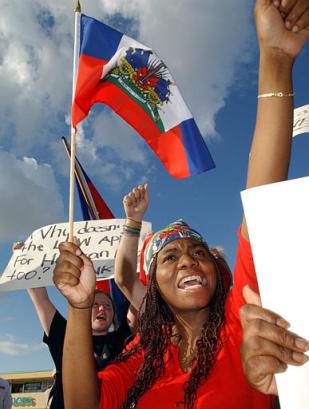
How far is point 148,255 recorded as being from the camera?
264 centimetres

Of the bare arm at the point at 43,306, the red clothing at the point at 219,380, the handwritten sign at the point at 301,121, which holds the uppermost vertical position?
the handwritten sign at the point at 301,121

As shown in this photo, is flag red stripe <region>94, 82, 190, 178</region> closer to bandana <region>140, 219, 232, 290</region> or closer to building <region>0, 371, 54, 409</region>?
bandana <region>140, 219, 232, 290</region>

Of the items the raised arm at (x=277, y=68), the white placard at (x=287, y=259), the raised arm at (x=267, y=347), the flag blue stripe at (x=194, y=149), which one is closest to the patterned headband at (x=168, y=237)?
the flag blue stripe at (x=194, y=149)

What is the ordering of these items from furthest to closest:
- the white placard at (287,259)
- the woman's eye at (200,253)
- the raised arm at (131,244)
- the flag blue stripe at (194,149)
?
the raised arm at (131,244) < the flag blue stripe at (194,149) < the woman's eye at (200,253) < the white placard at (287,259)

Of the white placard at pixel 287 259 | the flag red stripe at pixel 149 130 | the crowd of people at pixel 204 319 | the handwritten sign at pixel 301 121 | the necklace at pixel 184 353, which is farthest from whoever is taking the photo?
the handwritten sign at pixel 301 121

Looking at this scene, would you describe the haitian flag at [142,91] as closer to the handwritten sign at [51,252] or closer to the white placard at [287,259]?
the handwritten sign at [51,252]

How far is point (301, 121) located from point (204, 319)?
293cm

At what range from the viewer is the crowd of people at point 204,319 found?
1.31 m

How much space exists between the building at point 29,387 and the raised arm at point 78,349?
46.2 metres

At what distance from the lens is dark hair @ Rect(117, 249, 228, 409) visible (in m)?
1.99

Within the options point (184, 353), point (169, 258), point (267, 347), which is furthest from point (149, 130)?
point (267, 347)

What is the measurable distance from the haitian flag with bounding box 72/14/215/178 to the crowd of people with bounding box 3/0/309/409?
33.6 inches

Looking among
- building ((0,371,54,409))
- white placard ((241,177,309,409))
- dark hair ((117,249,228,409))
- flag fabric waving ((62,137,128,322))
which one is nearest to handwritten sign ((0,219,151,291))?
flag fabric waving ((62,137,128,322))

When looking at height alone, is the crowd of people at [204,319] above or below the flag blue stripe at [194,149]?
below
